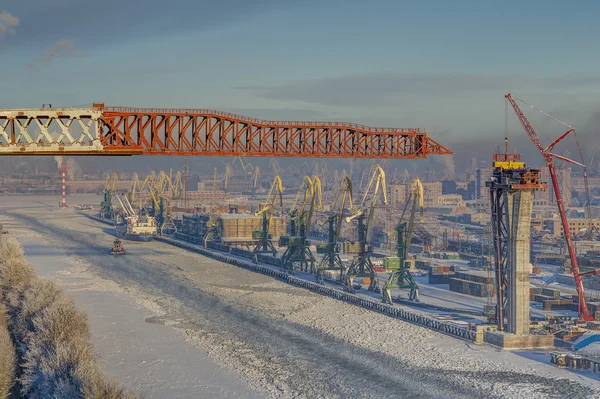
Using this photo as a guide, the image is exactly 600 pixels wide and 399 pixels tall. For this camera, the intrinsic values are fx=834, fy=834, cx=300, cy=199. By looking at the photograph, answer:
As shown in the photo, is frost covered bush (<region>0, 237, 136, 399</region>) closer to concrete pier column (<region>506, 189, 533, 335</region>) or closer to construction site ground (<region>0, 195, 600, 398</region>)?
construction site ground (<region>0, 195, 600, 398</region>)

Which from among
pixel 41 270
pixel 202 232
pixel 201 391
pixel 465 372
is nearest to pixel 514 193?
pixel 465 372

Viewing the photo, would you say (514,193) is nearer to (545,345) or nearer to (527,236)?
(527,236)

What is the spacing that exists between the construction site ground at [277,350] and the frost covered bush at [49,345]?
4373 millimetres

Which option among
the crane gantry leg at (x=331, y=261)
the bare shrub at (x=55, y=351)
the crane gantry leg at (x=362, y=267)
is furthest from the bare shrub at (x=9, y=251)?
the crane gantry leg at (x=362, y=267)

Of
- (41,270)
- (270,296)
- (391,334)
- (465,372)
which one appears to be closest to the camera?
(465,372)

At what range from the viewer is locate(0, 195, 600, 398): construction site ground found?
56.3 m

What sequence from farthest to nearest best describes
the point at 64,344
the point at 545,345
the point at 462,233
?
the point at 462,233 < the point at 545,345 < the point at 64,344

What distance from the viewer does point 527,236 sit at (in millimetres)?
69688

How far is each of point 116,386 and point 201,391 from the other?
33.3 feet

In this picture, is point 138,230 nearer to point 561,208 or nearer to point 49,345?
point 561,208

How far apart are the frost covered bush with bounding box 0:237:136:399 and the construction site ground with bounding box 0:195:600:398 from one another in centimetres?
437

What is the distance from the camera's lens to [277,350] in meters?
66.7

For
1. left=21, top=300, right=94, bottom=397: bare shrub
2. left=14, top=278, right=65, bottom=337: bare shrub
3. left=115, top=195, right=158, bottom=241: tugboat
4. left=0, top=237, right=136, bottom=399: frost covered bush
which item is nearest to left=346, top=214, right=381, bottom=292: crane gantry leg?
left=0, top=237, right=136, bottom=399: frost covered bush

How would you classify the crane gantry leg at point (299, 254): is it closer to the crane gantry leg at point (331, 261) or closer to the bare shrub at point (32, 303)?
the crane gantry leg at point (331, 261)
